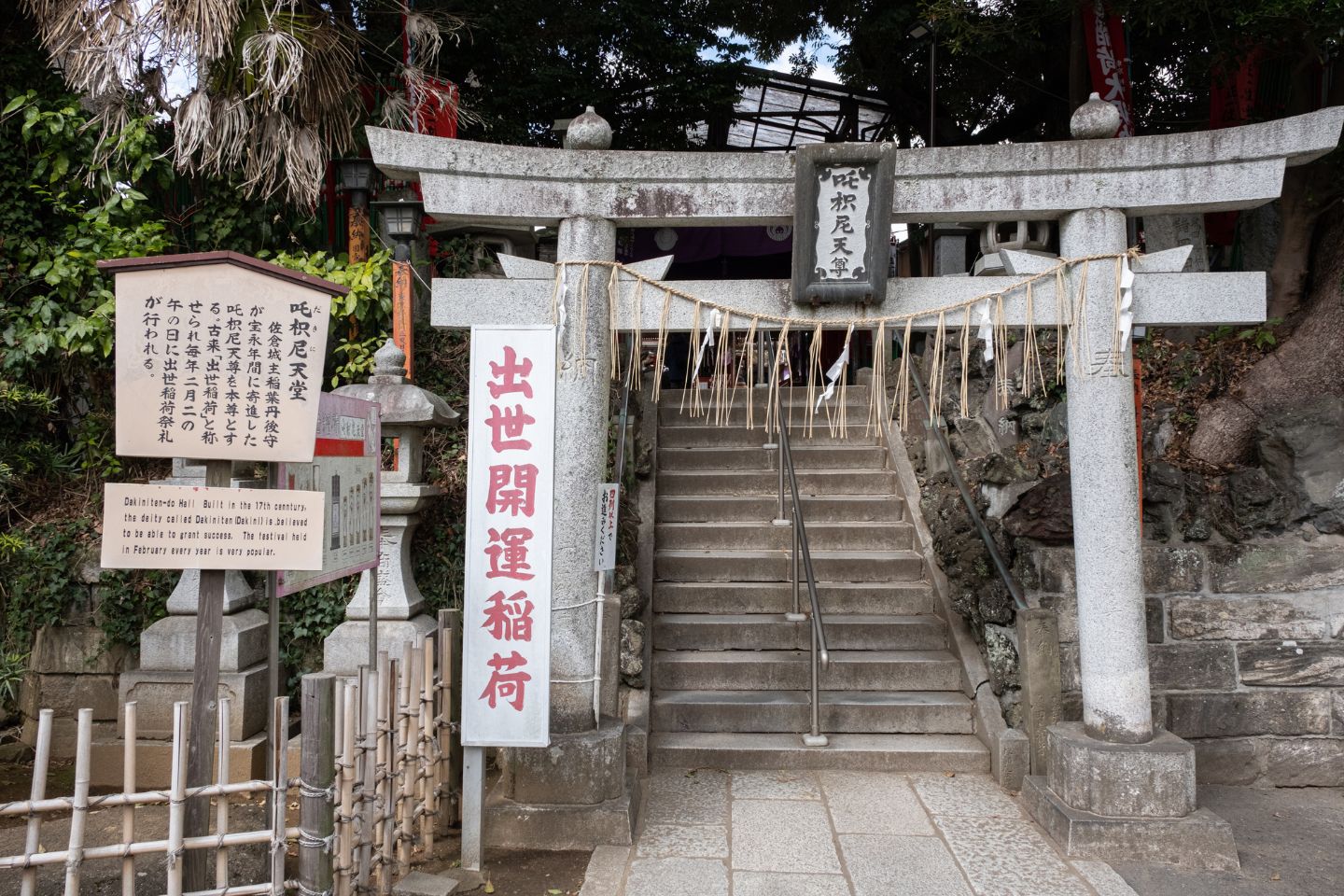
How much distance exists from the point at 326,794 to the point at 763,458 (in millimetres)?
5594

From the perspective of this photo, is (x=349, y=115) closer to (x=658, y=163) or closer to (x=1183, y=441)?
(x=658, y=163)

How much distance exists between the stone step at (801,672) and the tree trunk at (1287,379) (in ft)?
7.77

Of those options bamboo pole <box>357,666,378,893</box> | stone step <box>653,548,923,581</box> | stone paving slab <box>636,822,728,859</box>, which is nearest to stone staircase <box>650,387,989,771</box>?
stone step <box>653,548,923,581</box>

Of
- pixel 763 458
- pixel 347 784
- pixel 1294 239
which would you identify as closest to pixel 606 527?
pixel 347 784

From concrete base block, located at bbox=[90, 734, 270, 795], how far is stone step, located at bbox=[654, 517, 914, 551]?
3.16 metres

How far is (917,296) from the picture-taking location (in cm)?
436

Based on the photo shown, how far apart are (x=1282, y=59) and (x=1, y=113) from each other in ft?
32.5

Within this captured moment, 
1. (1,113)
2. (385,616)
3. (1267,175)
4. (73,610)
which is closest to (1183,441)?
(1267,175)

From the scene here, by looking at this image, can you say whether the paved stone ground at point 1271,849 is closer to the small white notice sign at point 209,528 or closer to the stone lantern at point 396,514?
the small white notice sign at point 209,528

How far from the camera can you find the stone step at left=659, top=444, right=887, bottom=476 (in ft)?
26.2

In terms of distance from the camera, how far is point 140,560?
2830mm

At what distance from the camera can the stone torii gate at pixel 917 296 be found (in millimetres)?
4148

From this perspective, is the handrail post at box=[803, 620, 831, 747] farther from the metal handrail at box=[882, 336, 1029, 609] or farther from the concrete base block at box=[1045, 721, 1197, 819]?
the concrete base block at box=[1045, 721, 1197, 819]

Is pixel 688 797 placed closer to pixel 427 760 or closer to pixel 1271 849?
pixel 427 760
